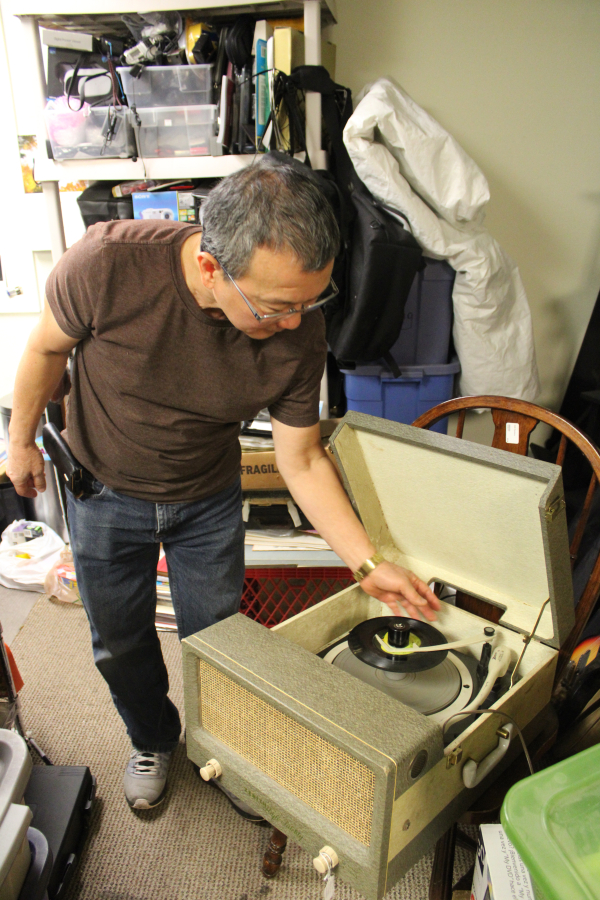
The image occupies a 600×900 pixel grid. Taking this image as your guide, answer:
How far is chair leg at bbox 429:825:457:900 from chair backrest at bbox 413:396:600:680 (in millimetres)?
305

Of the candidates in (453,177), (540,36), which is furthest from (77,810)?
(540,36)

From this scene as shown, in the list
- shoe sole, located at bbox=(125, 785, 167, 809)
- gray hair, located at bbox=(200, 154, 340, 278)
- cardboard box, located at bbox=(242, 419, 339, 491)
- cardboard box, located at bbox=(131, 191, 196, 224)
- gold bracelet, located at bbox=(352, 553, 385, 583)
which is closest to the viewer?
gray hair, located at bbox=(200, 154, 340, 278)

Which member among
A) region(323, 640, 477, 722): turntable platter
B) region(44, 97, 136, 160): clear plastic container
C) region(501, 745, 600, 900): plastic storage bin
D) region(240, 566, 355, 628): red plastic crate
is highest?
region(44, 97, 136, 160): clear plastic container

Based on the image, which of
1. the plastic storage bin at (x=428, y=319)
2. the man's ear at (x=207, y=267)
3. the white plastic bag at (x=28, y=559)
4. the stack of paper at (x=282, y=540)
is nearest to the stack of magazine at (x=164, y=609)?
the stack of paper at (x=282, y=540)

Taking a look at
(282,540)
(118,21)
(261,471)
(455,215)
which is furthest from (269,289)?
(118,21)

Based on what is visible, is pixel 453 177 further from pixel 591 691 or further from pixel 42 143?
pixel 591 691

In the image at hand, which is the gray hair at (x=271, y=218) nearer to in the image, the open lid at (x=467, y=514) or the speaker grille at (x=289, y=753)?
the open lid at (x=467, y=514)

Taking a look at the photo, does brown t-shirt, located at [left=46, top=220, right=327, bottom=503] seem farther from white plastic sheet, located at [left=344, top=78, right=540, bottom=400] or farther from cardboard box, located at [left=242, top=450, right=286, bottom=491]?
white plastic sheet, located at [left=344, top=78, right=540, bottom=400]

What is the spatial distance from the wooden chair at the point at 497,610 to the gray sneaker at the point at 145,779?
70 cm

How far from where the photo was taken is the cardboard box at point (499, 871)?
2.43 feet

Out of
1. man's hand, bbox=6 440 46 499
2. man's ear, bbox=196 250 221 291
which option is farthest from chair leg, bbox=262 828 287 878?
man's ear, bbox=196 250 221 291

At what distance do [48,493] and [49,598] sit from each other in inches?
16.0

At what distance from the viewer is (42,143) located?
1816mm

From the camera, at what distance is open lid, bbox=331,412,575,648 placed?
0.83 m
